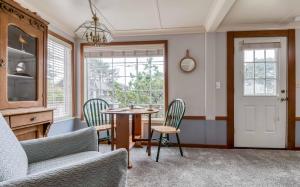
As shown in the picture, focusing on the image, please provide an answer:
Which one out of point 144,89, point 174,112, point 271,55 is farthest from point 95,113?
point 271,55

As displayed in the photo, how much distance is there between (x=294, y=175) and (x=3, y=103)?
10.3 ft

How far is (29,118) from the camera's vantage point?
2123 mm

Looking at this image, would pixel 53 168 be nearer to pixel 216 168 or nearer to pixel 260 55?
pixel 216 168

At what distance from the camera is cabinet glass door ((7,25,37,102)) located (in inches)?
80.8

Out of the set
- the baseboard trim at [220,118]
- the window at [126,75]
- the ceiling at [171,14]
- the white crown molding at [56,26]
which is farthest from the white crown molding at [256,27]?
the white crown molding at [56,26]

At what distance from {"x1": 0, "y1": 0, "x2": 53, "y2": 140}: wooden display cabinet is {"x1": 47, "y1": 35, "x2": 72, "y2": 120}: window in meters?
0.99

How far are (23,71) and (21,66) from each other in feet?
0.19

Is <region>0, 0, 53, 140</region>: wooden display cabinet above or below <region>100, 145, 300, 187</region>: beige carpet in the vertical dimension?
above

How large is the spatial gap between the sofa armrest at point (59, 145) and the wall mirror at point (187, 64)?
2.37 metres

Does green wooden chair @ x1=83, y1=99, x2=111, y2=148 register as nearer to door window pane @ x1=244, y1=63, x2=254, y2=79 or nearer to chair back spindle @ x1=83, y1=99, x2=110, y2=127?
chair back spindle @ x1=83, y1=99, x2=110, y2=127

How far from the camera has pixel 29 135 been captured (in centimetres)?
220

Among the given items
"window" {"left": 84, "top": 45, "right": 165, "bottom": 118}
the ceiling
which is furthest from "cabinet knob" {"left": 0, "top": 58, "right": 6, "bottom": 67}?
"window" {"left": 84, "top": 45, "right": 165, "bottom": 118}

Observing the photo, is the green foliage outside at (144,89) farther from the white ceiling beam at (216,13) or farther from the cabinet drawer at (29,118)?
the cabinet drawer at (29,118)

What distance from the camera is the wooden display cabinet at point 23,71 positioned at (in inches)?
75.5
